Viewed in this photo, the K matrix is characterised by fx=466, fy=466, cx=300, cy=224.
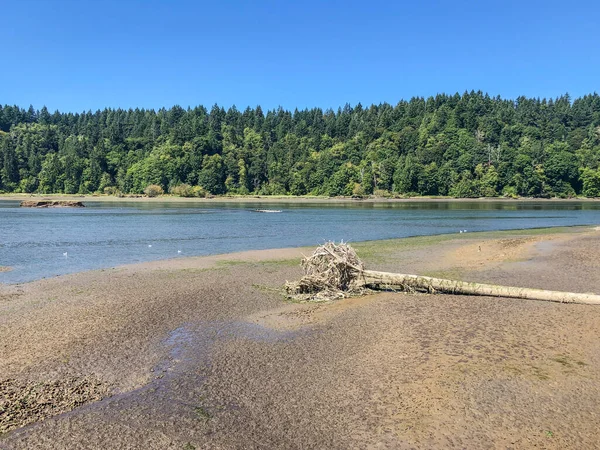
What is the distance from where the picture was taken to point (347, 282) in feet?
58.0

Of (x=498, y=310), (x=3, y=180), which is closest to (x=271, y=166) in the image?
(x=3, y=180)

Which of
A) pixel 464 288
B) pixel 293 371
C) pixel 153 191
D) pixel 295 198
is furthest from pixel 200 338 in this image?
pixel 153 191

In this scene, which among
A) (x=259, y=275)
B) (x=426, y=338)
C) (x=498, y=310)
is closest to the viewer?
(x=426, y=338)

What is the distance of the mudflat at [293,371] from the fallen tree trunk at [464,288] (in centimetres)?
63

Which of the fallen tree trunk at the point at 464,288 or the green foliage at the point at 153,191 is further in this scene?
the green foliage at the point at 153,191

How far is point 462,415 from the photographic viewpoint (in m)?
7.70

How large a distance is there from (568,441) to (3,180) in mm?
228873

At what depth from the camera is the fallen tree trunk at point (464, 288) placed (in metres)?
14.3

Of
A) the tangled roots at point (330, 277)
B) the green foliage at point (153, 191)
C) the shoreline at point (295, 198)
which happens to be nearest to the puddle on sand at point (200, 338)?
the tangled roots at point (330, 277)

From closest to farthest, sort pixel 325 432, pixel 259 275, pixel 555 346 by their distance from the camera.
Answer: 1. pixel 325 432
2. pixel 555 346
3. pixel 259 275

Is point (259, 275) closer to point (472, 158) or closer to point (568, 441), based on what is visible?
point (568, 441)

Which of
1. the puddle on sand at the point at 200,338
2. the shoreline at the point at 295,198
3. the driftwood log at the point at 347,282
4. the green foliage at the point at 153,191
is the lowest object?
the shoreline at the point at 295,198

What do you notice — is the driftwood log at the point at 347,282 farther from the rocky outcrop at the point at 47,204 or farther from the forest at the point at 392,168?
the forest at the point at 392,168

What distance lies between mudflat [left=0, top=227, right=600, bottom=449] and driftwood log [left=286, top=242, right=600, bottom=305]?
754mm
